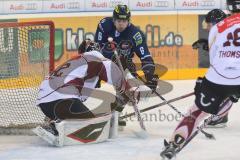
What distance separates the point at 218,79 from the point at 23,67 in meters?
1.83

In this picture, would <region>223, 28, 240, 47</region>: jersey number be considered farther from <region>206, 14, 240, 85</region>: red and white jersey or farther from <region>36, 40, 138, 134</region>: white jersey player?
<region>36, 40, 138, 134</region>: white jersey player

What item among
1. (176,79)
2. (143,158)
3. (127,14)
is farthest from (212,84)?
(176,79)

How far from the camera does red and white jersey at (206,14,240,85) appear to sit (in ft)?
9.48

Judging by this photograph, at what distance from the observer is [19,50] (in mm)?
4281

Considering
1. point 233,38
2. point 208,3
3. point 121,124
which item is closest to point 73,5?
point 208,3

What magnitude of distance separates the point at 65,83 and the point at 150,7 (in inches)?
135

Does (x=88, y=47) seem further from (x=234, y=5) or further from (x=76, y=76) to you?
(x=234, y=5)

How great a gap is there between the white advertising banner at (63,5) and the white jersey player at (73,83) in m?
3.12

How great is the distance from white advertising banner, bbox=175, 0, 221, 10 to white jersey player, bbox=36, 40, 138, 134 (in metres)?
3.31

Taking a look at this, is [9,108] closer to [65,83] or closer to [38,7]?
[65,83]

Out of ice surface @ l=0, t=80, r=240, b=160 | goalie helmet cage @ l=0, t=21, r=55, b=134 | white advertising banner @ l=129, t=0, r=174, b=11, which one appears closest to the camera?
ice surface @ l=0, t=80, r=240, b=160

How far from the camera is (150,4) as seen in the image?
6812mm

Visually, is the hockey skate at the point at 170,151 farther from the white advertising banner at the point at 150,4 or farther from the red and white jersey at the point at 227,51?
the white advertising banner at the point at 150,4

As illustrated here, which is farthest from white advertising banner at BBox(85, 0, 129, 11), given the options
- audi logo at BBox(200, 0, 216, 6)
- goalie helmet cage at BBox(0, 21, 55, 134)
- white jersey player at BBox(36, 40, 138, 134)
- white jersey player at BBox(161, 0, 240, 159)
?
white jersey player at BBox(161, 0, 240, 159)
